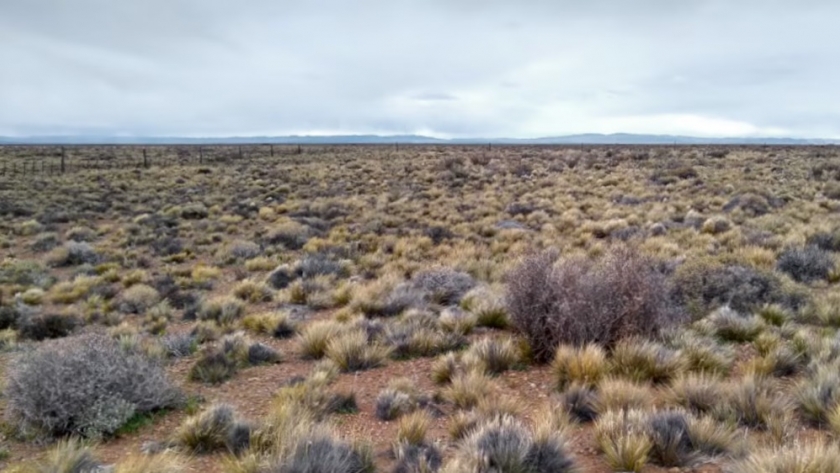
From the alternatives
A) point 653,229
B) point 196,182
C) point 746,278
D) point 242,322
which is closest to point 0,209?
point 196,182

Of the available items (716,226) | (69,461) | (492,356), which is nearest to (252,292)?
(492,356)

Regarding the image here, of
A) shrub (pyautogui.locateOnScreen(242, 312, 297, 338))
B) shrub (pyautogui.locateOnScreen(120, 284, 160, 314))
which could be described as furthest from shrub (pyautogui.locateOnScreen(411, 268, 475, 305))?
shrub (pyautogui.locateOnScreen(120, 284, 160, 314))

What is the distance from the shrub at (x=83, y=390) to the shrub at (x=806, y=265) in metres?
10.6

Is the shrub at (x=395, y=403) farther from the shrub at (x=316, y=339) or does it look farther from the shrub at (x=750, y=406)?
the shrub at (x=750, y=406)

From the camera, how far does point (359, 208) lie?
23000 mm

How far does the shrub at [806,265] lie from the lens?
410 inches

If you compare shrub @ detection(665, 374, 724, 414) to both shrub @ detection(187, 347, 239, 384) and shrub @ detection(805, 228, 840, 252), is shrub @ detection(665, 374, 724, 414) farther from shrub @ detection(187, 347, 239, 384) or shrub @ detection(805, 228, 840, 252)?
shrub @ detection(805, 228, 840, 252)

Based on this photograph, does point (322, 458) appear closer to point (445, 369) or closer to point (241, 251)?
point (445, 369)

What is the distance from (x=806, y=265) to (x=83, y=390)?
38.3 feet

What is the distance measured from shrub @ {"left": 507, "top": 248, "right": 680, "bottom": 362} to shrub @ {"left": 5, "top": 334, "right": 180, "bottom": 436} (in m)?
4.10

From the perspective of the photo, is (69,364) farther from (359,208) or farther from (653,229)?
(359,208)

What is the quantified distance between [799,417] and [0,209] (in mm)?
26554

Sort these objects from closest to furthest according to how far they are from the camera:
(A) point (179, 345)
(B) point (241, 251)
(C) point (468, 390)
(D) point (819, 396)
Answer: (D) point (819, 396), (C) point (468, 390), (A) point (179, 345), (B) point (241, 251)

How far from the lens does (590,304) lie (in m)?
Result: 6.61
